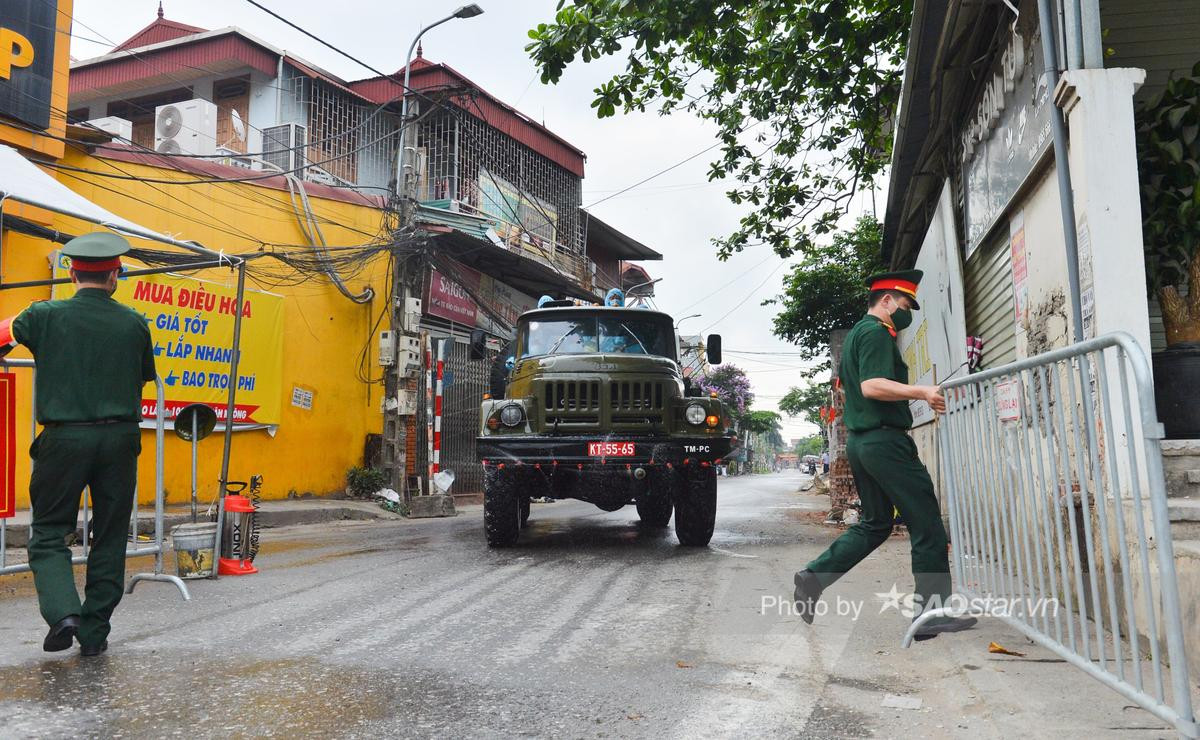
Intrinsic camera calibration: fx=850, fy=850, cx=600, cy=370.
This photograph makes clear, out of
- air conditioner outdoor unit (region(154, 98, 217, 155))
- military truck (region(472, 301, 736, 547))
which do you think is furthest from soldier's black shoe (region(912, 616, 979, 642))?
air conditioner outdoor unit (region(154, 98, 217, 155))

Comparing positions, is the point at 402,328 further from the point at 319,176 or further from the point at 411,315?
the point at 319,176

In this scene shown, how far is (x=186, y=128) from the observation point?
14391 mm

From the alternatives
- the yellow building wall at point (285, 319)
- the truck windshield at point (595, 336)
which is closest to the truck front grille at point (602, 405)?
the truck windshield at point (595, 336)

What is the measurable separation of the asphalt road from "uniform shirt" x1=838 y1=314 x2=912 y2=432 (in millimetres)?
1032

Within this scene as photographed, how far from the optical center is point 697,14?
714cm

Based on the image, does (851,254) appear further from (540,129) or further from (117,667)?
(117,667)

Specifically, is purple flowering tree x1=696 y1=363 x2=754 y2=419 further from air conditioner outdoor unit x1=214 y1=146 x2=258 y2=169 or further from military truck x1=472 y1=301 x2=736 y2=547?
military truck x1=472 y1=301 x2=736 y2=547

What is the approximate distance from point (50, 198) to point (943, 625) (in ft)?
20.6

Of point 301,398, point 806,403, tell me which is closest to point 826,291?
point 301,398

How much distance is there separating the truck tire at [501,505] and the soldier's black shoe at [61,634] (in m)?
3.89

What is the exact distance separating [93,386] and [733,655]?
120 inches

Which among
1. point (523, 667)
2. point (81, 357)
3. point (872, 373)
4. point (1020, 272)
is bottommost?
point (523, 667)

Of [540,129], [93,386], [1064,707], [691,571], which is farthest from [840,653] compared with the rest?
[540,129]

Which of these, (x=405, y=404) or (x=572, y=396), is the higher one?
(x=405, y=404)
